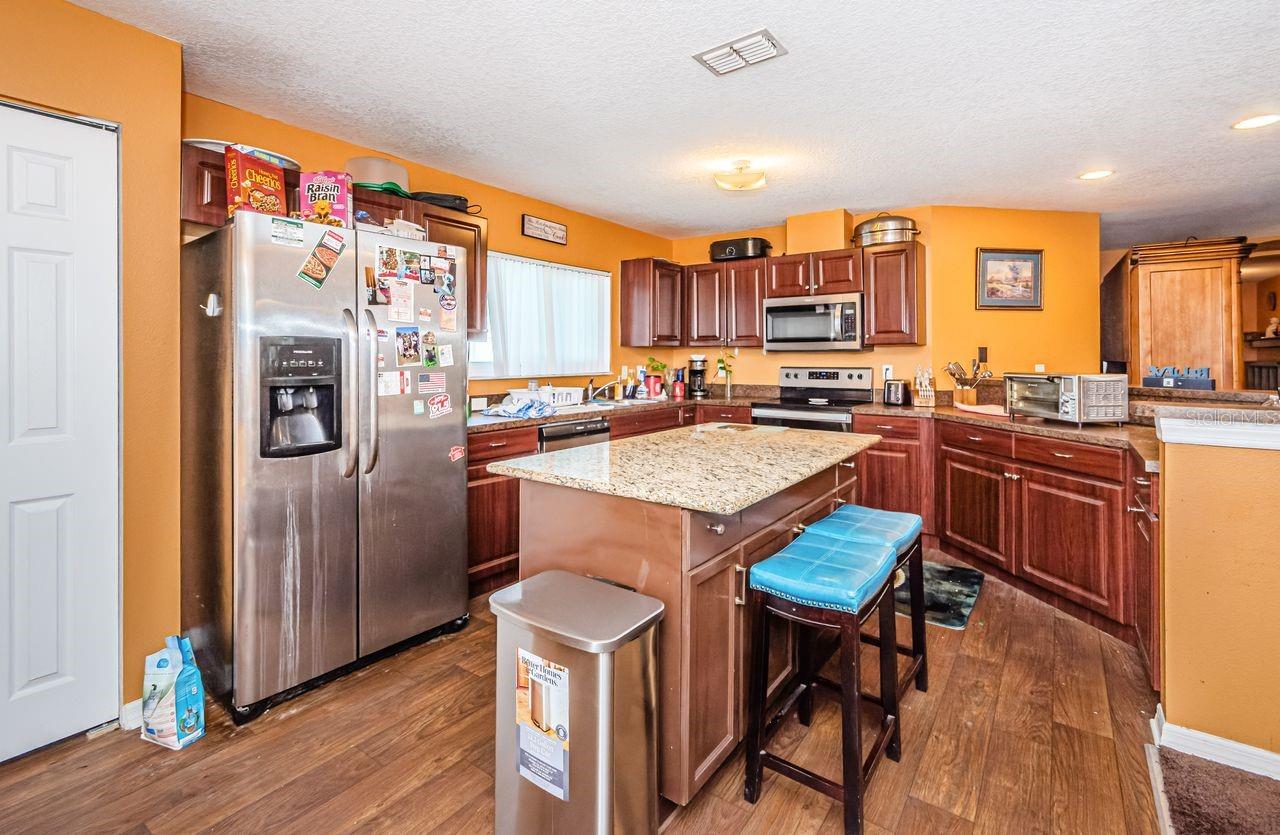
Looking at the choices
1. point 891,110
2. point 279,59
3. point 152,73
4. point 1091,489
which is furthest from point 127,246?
point 1091,489

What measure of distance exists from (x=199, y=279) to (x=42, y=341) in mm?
514

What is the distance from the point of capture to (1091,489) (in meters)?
2.78

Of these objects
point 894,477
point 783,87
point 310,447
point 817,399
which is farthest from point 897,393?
point 310,447

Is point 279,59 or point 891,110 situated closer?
point 279,59

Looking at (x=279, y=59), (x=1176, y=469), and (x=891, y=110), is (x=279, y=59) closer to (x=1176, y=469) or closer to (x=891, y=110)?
(x=891, y=110)

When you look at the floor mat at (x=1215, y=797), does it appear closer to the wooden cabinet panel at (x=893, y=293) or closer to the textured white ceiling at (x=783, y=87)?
the textured white ceiling at (x=783, y=87)

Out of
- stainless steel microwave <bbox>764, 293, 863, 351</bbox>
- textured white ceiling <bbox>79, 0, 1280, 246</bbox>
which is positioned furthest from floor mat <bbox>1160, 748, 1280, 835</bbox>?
stainless steel microwave <bbox>764, 293, 863, 351</bbox>

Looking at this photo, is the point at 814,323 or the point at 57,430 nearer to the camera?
the point at 57,430

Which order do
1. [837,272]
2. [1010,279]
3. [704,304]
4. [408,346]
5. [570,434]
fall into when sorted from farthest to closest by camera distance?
[704,304], [837,272], [1010,279], [570,434], [408,346]

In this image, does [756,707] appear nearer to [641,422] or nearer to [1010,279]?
[641,422]

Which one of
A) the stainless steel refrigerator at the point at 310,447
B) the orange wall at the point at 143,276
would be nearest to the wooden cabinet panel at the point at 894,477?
the stainless steel refrigerator at the point at 310,447

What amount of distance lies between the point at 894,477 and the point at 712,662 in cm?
290

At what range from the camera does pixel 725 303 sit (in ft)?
16.7

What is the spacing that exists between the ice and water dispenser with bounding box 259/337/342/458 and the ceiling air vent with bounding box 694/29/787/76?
188 centimetres
